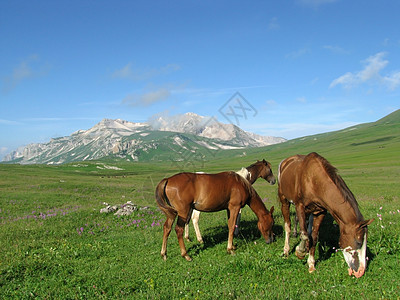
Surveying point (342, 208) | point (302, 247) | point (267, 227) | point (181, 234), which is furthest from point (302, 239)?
point (181, 234)

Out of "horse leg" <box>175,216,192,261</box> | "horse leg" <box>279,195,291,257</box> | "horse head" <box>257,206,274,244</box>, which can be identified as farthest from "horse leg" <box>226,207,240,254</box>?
"horse leg" <box>279,195,291,257</box>

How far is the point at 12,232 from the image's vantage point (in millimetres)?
13281

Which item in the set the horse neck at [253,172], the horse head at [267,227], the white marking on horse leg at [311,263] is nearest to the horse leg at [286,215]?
the horse head at [267,227]

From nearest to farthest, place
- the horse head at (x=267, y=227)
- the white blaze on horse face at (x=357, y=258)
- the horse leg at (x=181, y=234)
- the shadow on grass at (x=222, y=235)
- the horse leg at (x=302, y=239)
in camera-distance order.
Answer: the white blaze on horse face at (x=357, y=258) → the horse leg at (x=302, y=239) → the horse leg at (x=181, y=234) → the horse head at (x=267, y=227) → the shadow on grass at (x=222, y=235)

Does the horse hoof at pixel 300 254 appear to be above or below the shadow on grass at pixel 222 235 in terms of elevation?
above

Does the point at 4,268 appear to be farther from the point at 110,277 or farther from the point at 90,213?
the point at 90,213

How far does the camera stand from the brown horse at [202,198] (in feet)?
30.9

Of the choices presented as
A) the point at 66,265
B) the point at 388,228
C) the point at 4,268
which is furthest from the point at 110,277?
the point at 388,228

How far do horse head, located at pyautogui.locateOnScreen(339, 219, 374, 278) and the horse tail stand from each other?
16.9 ft

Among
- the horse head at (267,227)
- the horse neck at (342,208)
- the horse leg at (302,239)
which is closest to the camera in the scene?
the horse neck at (342,208)

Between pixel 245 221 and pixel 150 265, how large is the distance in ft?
22.4

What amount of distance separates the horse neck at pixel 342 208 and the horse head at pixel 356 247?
0.78 feet

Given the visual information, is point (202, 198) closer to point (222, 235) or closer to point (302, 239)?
point (222, 235)

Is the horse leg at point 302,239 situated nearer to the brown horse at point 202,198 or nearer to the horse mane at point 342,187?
the horse mane at point 342,187
